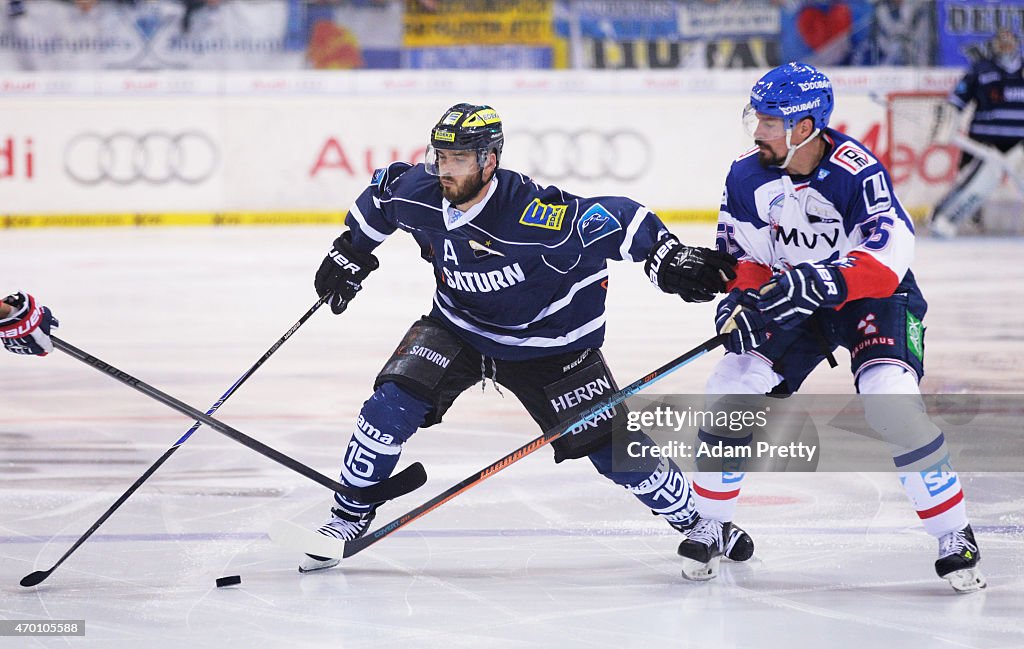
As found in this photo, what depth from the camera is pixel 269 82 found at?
1110 centimetres

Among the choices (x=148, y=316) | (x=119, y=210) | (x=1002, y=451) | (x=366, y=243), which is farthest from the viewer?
(x=119, y=210)

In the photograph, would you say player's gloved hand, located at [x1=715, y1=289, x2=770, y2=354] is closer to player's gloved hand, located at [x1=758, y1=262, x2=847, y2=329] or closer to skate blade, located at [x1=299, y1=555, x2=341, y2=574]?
player's gloved hand, located at [x1=758, y1=262, x2=847, y2=329]

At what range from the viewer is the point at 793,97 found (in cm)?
311

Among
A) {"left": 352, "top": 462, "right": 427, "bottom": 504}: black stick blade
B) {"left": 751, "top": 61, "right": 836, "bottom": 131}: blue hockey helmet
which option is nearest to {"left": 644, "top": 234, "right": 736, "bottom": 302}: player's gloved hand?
{"left": 751, "top": 61, "right": 836, "bottom": 131}: blue hockey helmet

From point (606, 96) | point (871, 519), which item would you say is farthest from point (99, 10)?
point (871, 519)

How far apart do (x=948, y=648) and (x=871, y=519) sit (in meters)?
1.00

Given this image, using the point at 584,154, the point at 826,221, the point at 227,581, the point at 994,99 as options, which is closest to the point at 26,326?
the point at 227,581

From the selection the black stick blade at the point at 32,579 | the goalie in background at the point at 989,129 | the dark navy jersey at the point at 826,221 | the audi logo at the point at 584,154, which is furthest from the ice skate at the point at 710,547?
the audi logo at the point at 584,154

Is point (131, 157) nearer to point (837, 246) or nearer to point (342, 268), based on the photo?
point (342, 268)

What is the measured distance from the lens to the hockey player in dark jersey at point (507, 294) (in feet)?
10.1

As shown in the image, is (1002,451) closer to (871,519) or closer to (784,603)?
(871,519)

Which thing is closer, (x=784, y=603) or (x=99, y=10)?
(x=784, y=603)

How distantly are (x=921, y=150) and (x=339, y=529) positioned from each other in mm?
8816

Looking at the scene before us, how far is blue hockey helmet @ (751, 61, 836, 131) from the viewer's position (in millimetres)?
3109
